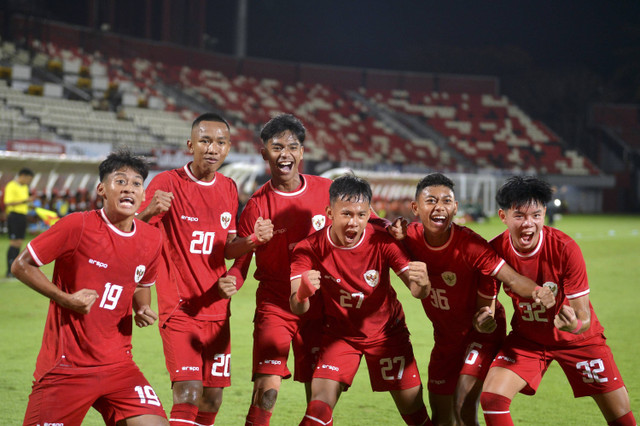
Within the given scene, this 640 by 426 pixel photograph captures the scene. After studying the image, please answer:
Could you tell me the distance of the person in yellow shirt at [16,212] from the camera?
43.5ft

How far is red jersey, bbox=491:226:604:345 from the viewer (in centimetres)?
455

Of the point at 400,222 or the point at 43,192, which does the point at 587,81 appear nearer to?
the point at 43,192

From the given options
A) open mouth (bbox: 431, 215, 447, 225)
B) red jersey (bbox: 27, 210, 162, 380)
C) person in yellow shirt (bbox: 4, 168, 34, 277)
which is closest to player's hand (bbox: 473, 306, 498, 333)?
open mouth (bbox: 431, 215, 447, 225)

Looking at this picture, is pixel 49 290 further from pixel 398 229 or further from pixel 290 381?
pixel 290 381

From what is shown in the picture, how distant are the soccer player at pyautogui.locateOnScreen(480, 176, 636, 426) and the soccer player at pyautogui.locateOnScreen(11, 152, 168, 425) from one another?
219 centimetres

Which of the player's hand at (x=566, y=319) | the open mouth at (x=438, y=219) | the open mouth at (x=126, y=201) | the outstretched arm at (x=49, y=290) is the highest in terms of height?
the open mouth at (x=126, y=201)

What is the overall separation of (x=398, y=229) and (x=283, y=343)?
3.68 ft

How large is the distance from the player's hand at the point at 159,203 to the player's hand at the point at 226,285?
0.61m

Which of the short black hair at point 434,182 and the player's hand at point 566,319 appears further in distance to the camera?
the short black hair at point 434,182

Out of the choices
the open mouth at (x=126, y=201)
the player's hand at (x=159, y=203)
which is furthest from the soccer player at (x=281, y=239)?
the open mouth at (x=126, y=201)

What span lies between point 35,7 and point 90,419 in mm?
36507

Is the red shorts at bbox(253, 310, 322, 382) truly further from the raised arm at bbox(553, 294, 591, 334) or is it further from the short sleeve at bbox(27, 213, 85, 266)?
the raised arm at bbox(553, 294, 591, 334)

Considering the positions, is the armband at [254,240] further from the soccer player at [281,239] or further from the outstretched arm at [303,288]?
the outstretched arm at [303,288]

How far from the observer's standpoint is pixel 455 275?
4.83 metres
